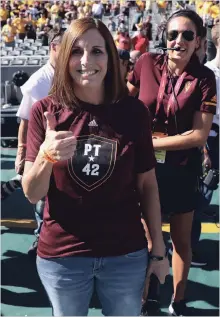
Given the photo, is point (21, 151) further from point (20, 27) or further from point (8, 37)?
point (20, 27)

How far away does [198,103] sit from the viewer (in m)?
2.41

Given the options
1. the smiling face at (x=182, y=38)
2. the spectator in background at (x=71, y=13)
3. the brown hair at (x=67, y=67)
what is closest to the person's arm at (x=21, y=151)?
the smiling face at (x=182, y=38)

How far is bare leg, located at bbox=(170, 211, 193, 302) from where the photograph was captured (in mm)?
2670

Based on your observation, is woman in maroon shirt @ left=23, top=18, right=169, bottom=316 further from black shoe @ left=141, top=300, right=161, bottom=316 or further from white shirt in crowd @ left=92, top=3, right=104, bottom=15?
white shirt in crowd @ left=92, top=3, right=104, bottom=15

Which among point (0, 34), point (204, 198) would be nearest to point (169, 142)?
point (204, 198)

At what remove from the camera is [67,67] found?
1698mm

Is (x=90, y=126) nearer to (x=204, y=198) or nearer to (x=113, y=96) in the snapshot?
(x=113, y=96)

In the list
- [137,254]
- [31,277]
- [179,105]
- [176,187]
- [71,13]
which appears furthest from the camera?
[71,13]

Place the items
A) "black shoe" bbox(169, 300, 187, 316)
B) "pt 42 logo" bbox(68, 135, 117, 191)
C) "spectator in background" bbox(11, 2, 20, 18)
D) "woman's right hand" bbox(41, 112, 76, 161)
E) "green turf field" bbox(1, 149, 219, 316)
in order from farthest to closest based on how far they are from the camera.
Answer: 1. "spectator in background" bbox(11, 2, 20, 18)
2. "green turf field" bbox(1, 149, 219, 316)
3. "black shoe" bbox(169, 300, 187, 316)
4. "pt 42 logo" bbox(68, 135, 117, 191)
5. "woman's right hand" bbox(41, 112, 76, 161)

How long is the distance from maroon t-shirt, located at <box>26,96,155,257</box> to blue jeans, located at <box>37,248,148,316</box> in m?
0.04

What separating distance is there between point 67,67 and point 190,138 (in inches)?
36.8

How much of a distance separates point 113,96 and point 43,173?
0.40 m

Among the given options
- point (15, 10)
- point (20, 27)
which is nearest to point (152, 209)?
point (20, 27)

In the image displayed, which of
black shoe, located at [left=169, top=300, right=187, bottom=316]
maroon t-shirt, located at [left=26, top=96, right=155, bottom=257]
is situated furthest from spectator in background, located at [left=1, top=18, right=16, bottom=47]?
maroon t-shirt, located at [left=26, top=96, right=155, bottom=257]
